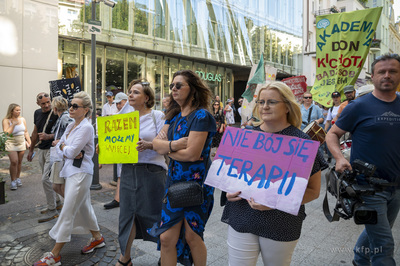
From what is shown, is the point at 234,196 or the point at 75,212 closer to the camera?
the point at 234,196

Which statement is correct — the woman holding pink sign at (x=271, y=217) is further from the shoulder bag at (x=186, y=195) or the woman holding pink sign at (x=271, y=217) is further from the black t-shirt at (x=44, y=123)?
the black t-shirt at (x=44, y=123)

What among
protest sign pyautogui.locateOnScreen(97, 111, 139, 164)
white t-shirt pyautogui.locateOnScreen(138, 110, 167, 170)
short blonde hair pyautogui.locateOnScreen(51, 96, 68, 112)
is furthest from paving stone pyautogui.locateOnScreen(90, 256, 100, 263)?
short blonde hair pyautogui.locateOnScreen(51, 96, 68, 112)

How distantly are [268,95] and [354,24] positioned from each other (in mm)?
4719

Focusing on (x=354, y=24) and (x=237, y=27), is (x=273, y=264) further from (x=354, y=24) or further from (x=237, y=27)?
(x=237, y=27)

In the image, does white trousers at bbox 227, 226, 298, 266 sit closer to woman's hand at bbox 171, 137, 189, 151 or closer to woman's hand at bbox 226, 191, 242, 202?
woman's hand at bbox 226, 191, 242, 202

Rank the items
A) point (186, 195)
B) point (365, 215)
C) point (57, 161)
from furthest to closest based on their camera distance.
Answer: point (57, 161)
point (186, 195)
point (365, 215)

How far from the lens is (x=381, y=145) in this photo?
8.50 feet

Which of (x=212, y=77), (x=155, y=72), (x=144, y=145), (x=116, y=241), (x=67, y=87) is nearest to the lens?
(x=144, y=145)

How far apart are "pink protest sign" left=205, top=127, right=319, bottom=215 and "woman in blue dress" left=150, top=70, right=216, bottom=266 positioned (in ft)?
1.14

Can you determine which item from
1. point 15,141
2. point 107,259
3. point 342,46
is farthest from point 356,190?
point 15,141

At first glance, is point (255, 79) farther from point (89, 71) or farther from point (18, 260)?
point (89, 71)

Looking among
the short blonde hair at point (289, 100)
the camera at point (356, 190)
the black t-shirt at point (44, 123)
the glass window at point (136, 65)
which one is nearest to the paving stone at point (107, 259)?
the camera at point (356, 190)

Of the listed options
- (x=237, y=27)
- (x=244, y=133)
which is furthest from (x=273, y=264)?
(x=237, y=27)

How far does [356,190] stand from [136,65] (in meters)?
17.3
